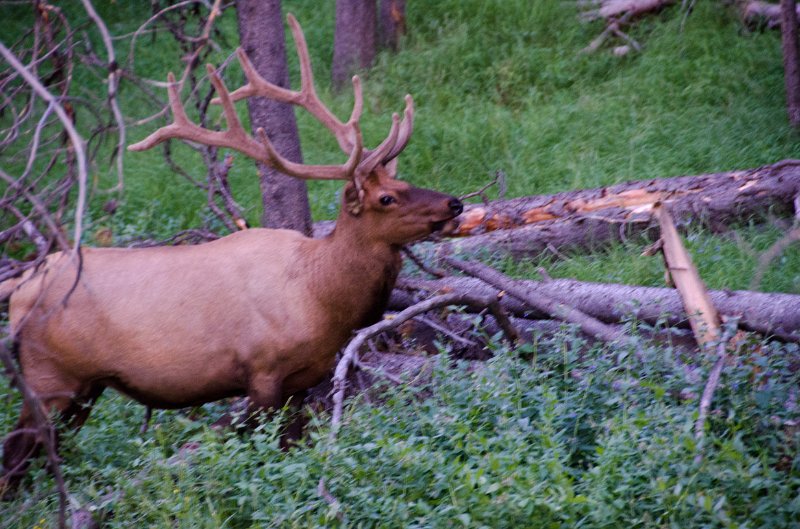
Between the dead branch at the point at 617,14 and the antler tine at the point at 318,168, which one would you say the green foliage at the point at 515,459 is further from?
A: the dead branch at the point at 617,14

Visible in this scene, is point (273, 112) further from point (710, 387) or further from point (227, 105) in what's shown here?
point (710, 387)

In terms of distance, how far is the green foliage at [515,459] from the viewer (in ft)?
13.6

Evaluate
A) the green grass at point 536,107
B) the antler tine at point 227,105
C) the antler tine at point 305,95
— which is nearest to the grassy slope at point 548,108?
the green grass at point 536,107

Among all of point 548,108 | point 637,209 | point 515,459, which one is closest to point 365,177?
point 515,459

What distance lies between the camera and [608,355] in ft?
18.1

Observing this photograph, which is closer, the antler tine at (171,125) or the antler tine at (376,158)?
the antler tine at (171,125)

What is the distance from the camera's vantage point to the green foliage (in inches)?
164

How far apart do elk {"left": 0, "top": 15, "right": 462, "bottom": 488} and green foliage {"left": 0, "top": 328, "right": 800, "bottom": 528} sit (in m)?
0.36

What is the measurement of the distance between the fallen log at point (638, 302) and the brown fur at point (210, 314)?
976 millimetres

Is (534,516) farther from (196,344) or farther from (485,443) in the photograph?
(196,344)

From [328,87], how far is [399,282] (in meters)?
5.84

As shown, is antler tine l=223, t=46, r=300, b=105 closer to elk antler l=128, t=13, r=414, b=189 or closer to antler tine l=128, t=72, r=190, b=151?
elk antler l=128, t=13, r=414, b=189

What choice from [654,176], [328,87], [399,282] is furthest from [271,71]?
[328,87]

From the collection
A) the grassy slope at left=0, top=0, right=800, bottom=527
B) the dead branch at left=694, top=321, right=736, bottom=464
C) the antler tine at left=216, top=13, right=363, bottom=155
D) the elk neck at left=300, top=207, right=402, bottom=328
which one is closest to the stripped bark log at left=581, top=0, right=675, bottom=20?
the grassy slope at left=0, top=0, right=800, bottom=527
